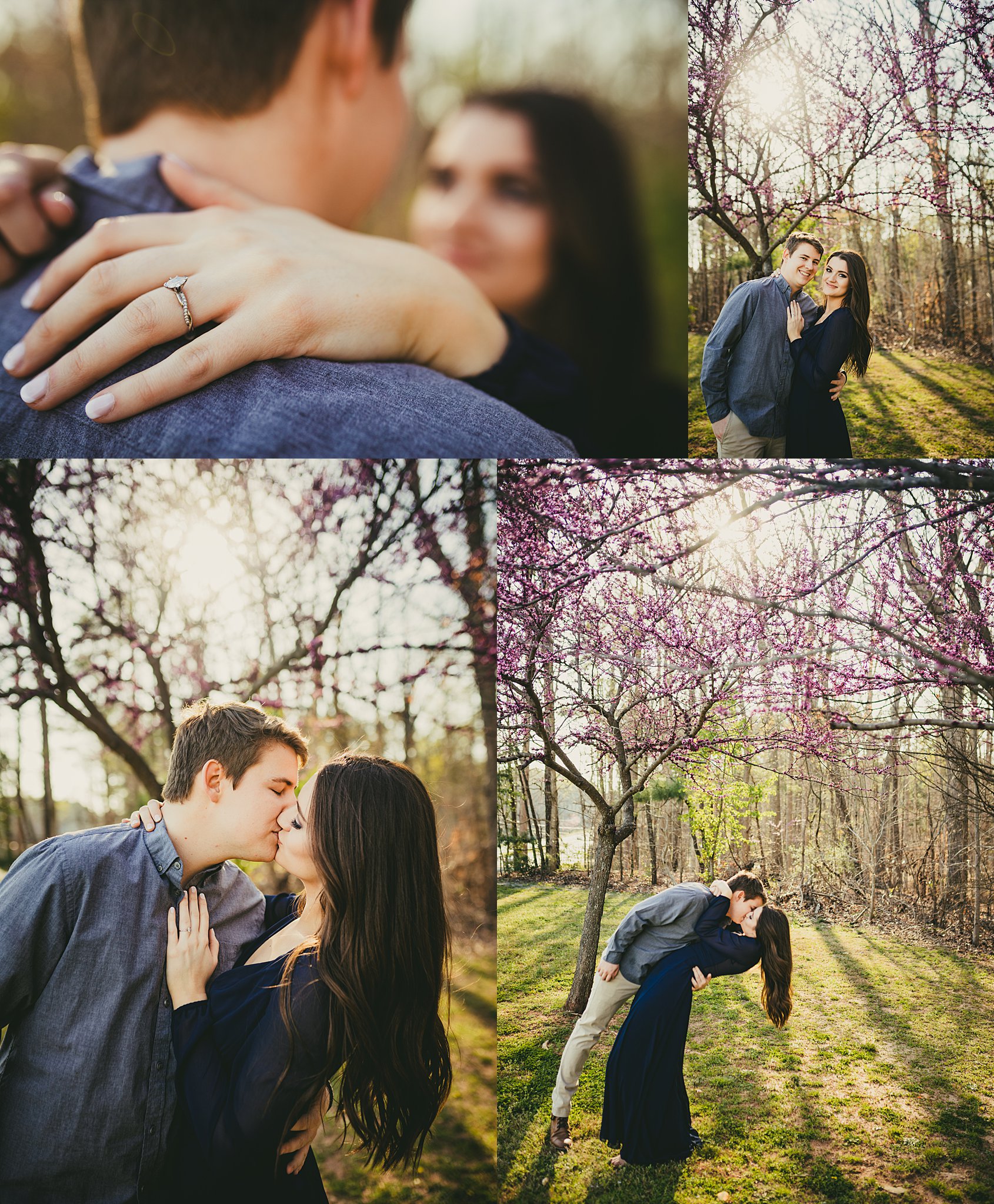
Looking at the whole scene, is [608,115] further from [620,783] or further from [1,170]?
[620,783]

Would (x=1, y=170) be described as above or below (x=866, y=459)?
above

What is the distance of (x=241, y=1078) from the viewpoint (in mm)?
2246

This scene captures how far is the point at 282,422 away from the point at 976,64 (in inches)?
123

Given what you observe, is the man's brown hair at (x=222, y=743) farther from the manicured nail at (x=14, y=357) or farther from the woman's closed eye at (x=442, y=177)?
the woman's closed eye at (x=442, y=177)

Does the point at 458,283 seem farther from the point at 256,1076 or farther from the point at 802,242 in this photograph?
the point at 256,1076

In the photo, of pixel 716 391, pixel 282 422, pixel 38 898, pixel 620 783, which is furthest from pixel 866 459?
pixel 38 898

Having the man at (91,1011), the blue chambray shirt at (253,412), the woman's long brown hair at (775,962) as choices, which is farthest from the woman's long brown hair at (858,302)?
the man at (91,1011)

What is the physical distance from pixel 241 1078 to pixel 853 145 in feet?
12.9

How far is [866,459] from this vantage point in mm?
3691

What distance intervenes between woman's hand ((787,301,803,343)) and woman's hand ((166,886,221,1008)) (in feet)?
9.85

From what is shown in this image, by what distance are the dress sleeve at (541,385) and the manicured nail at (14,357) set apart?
65.0 inches

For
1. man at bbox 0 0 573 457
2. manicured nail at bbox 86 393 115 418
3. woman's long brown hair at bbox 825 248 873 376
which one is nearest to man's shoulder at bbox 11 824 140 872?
man at bbox 0 0 573 457

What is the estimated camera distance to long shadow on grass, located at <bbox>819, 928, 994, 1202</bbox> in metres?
3.24

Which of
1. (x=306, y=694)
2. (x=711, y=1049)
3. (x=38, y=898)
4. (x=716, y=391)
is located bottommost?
(x=711, y=1049)
